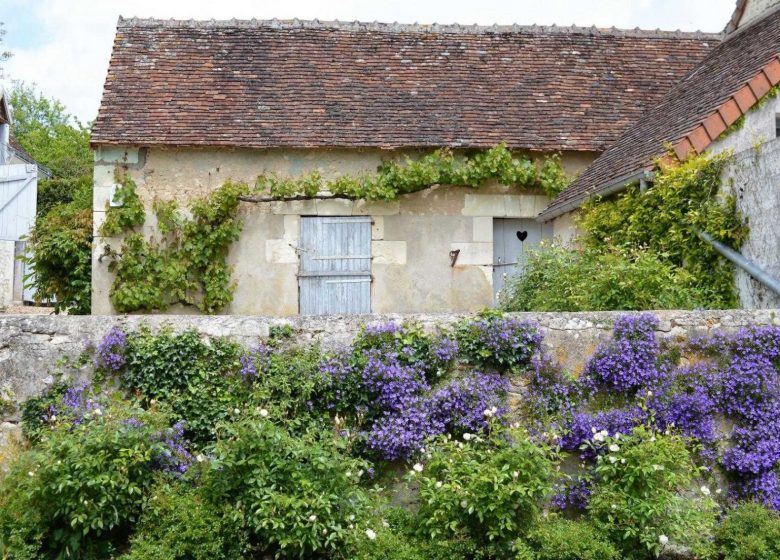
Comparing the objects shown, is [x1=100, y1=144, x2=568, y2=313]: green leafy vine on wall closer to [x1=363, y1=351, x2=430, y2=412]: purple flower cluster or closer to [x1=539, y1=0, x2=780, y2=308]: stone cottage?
[x1=539, y1=0, x2=780, y2=308]: stone cottage

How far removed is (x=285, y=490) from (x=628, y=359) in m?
2.63

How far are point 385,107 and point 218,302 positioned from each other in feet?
11.1

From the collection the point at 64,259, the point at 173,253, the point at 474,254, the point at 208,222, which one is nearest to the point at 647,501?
the point at 474,254

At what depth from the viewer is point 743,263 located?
23.3ft

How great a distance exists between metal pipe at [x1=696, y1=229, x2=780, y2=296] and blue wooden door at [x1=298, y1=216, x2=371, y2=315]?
434 cm

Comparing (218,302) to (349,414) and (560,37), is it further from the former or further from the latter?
(560,37)

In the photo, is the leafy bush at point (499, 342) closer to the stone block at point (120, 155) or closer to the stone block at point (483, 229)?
the stone block at point (483, 229)

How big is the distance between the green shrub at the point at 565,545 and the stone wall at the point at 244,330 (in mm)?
1346

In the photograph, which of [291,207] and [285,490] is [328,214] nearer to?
[291,207]

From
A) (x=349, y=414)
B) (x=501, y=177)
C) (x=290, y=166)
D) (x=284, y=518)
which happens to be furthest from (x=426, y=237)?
(x=284, y=518)

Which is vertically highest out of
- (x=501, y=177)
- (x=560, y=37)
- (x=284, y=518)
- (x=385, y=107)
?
(x=560, y=37)

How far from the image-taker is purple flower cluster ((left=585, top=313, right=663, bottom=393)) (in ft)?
19.4

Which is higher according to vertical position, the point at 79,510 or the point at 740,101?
the point at 740,101

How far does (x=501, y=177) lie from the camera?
10.4 metres
